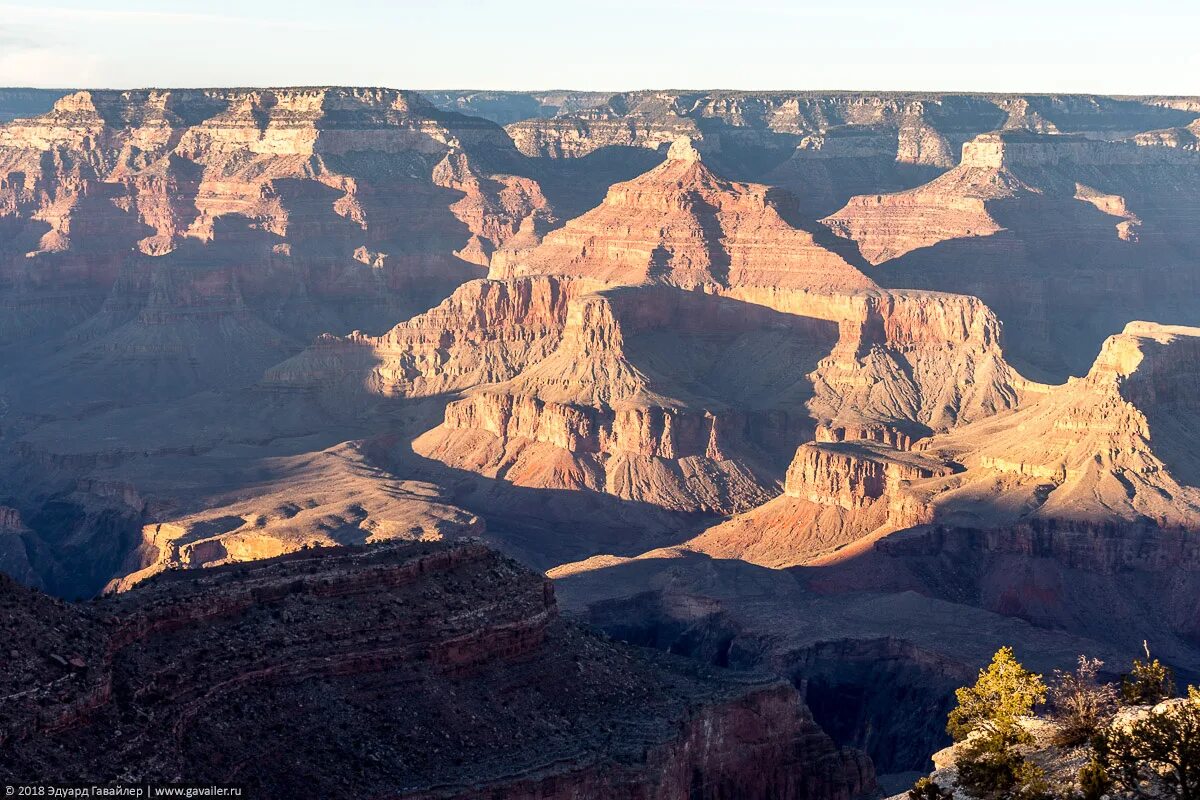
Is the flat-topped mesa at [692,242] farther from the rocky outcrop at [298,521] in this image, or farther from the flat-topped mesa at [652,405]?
the rocky outcrop at [298,521]

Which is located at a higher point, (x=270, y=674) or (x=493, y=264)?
(x=270, y=674)

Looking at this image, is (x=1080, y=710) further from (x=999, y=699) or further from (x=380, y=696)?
(x=380, y=696)

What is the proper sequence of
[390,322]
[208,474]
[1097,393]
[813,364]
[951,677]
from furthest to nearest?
[390,322]
[813,364]
[208,474]
[1097,393]
[951,677]

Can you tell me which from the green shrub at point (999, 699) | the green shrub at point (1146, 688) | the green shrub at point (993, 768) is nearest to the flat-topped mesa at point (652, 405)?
the green shrub at point (999, 699)

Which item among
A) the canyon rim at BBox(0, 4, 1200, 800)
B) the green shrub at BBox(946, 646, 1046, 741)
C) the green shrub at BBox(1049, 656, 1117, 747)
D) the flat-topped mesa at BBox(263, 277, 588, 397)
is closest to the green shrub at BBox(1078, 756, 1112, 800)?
the green shrub at BBox(1049, 656, 1117, 747)

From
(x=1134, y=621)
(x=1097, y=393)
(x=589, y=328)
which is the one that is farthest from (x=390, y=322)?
(x=1134, y=621)

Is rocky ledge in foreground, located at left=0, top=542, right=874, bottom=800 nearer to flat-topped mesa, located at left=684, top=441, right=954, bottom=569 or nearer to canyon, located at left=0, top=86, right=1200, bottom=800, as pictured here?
canyon, located at left=0, top=86, right=1200, bottom=800

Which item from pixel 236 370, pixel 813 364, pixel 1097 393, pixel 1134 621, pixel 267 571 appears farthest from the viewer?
pixel 236 370

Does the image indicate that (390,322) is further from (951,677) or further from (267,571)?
(267,571)
